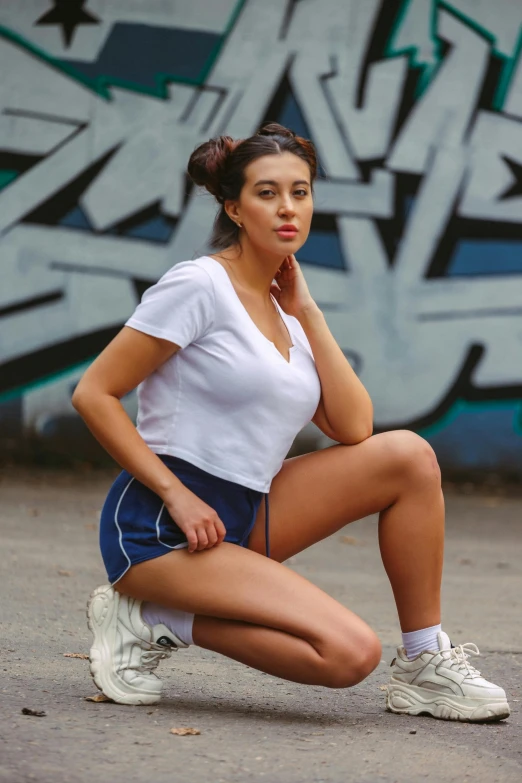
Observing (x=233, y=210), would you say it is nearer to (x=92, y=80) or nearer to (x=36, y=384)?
(x=36, y=384)

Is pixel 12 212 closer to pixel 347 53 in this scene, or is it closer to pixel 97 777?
pixel 347 53

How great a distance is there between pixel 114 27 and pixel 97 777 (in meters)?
7.40

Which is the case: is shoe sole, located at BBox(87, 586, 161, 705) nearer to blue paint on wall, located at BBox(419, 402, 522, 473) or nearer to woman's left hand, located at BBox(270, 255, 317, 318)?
woman's left hand, located at BBox(270, 255, 317, 318)

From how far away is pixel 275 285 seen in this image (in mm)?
3537

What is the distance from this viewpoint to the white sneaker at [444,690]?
3.21 metres

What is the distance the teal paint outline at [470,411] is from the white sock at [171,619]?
6131 millimetres

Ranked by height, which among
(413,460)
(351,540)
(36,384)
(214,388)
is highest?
(214,388)

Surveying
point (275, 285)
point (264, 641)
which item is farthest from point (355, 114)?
point (264, 641)

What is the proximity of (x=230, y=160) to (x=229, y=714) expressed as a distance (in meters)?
1.50

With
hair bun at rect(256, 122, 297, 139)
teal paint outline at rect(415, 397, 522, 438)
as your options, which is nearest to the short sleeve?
hair bun at rect(256, 122, 297, 139)

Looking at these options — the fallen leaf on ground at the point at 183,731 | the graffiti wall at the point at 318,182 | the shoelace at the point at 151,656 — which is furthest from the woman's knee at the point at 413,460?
the graffiti wall at the point at 318,182

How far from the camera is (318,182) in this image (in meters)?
9.02

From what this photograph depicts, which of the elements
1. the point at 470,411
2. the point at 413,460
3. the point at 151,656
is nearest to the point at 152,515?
the point at 151,656

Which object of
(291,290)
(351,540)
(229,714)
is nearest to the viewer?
(229,714)
